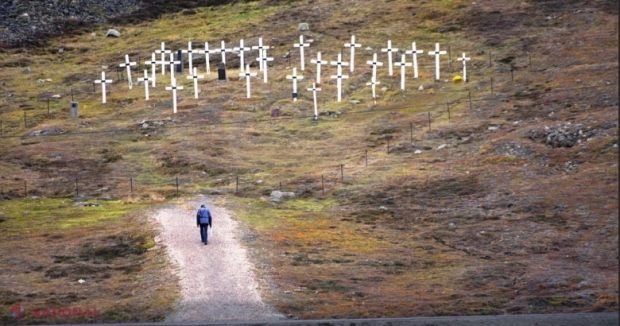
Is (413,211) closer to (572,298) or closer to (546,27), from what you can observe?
(572,298)

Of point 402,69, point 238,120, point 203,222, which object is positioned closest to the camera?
point 203,222

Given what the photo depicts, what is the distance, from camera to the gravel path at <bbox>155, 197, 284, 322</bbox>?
37.9m

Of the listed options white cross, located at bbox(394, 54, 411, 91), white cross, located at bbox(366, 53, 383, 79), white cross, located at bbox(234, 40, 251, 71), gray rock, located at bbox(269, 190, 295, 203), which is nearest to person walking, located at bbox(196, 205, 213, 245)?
gray rock, located at bbox(269, 190, 295, 203)

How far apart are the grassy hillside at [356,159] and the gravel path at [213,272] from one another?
0.80 metres

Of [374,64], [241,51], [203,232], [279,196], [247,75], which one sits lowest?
[279,196]

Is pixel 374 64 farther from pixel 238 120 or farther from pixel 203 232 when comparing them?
pixel 203 232

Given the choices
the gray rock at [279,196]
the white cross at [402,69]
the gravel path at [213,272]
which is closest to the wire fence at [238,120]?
the white cross at [402,69]

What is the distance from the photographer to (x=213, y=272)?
140ft

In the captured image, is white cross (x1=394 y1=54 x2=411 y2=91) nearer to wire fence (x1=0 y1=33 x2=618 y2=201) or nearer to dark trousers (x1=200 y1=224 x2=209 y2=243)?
wire fence (x1=0 y1=33 x2=618 y2=201)

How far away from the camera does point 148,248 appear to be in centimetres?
4794

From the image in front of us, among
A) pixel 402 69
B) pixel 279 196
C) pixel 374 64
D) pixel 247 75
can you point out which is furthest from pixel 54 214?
pixel 402 69

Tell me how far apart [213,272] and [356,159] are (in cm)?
2520

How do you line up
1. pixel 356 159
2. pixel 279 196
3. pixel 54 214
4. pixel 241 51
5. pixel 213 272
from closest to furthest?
pixel 213 272
pixel 54 214
pixel 279 196
pixel 356 159
pixel 241 51

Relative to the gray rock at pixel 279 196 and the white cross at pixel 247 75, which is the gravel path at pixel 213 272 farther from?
the white cross at pixel 247 75
